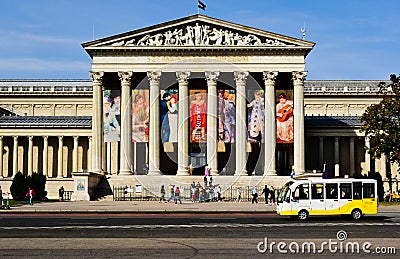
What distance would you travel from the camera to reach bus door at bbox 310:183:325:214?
4841cm

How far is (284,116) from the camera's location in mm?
89562

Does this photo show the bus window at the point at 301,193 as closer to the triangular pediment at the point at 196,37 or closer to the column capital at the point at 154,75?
the triangular pediment at the point at 196,37

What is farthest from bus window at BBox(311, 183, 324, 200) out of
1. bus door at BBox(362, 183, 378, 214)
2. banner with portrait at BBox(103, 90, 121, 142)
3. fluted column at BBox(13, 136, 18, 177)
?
fluted column at BBox(13, 136, 18, 177)

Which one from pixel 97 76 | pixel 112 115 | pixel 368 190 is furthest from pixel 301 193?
pixel 97 76

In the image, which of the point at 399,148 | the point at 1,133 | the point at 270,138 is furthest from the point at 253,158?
the point at 1,133

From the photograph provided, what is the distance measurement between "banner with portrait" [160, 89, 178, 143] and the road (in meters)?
48.3

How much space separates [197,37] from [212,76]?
17.0ft

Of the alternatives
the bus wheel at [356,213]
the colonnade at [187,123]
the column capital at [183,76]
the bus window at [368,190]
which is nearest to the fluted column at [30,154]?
the colonnade at [187,123]

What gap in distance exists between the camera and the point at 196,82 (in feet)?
323

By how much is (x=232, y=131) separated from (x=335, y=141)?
87.8 ft

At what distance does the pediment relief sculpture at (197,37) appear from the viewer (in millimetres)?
A: 91188

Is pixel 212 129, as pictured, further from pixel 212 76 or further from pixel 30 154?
pixel 30 154

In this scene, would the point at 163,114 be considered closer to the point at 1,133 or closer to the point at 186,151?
the point at 186,151

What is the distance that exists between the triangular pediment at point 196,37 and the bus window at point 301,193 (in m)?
44.3
